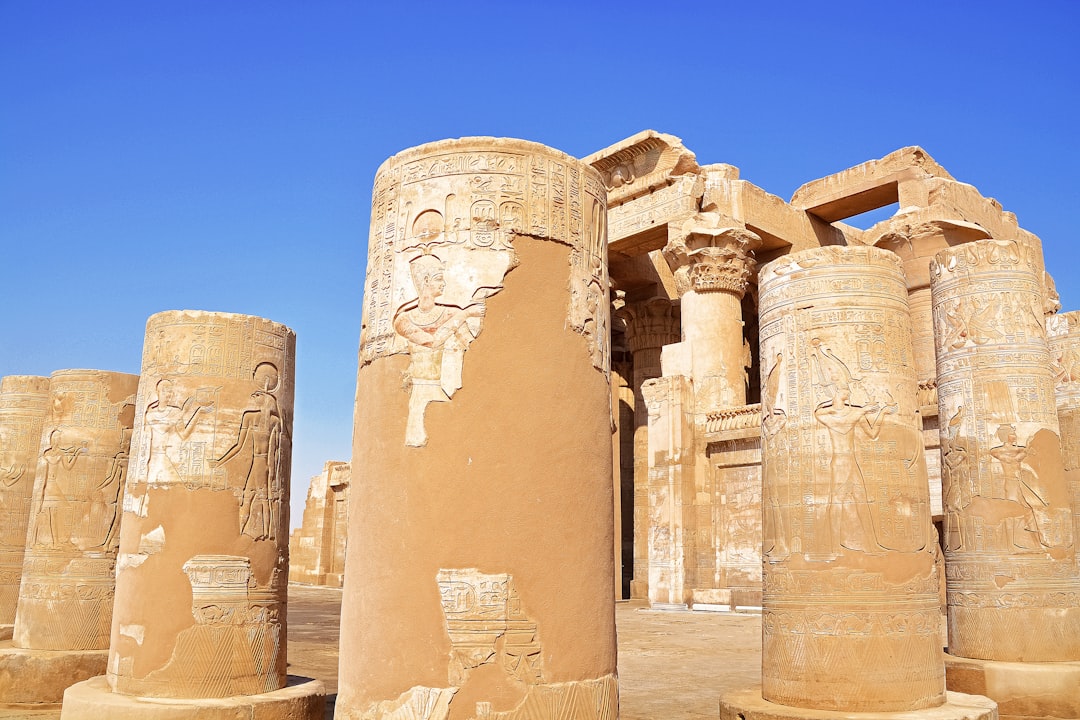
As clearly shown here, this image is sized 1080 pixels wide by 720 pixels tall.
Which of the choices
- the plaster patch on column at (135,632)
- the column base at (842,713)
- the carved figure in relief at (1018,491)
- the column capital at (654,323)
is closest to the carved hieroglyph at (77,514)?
the plaster patch on column at (135,632)

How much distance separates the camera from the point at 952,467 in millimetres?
8250

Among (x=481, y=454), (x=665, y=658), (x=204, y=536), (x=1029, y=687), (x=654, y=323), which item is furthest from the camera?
(x=654, y=323)

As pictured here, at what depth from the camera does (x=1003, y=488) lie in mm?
7820

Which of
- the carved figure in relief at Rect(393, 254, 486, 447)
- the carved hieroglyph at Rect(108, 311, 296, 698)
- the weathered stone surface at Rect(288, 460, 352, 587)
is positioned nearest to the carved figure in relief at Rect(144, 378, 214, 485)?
the carved hieroglyph at Rect(108, 311, 296, 698)

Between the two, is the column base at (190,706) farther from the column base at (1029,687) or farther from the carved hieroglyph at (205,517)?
the column base at (1029,687)

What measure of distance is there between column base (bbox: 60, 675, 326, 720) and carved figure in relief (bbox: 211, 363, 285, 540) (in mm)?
1121

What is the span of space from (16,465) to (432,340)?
865cm

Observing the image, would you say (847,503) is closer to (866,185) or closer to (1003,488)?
(1003,488)

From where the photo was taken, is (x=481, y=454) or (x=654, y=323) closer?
(x=481, y=454)

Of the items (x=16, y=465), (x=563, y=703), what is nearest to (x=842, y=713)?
(x=563, y=703)

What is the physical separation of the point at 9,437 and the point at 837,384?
9177 mm

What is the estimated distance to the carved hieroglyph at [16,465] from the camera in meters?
10.5

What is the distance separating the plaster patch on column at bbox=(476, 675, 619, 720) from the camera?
12.3 ft

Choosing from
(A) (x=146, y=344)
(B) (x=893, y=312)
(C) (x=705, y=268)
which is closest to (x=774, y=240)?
(C) (x=705, y=268)
